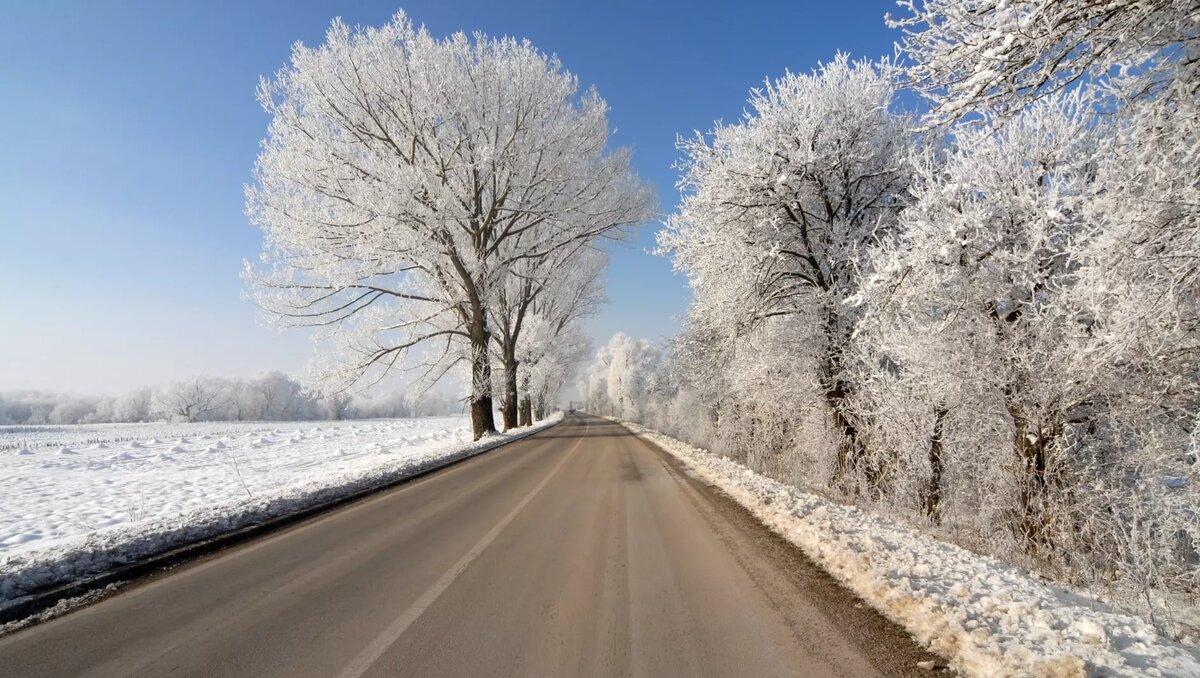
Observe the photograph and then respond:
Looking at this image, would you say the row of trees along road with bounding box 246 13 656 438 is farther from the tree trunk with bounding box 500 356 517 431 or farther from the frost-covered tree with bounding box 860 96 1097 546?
the frost-covered tree with bounding box 860 96 1097 546

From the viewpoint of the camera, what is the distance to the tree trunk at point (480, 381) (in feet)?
65.6

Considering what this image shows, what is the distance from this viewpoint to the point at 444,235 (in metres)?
19.1

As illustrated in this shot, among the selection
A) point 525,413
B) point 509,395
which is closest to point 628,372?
point 525,413

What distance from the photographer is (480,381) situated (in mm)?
20719

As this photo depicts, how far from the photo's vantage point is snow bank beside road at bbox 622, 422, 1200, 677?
8.79 feet

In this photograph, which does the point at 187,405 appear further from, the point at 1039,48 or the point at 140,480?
the point at 1039,48

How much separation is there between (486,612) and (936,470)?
9.13 metres

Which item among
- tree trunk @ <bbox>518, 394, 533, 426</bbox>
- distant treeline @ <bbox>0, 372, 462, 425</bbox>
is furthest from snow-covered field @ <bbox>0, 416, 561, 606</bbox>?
distant treeline @ <bbox>0, 372, 462, 425</bbox>

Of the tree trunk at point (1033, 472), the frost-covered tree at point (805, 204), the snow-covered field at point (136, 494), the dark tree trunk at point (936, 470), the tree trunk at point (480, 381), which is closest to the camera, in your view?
the snow-covered field at point (136, 494)

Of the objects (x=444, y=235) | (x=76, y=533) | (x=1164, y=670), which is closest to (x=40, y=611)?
(x=76, y=533)

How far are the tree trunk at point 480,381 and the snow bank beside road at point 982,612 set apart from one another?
51.8ft

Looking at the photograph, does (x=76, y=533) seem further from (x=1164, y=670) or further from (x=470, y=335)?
(x=470, y=335)

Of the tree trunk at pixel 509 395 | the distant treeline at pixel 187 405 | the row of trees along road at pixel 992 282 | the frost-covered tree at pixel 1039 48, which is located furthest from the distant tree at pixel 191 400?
the frost-covered tree at pixel 1039 48

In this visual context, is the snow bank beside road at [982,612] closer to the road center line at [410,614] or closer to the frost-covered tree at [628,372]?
the road center line at [410,614]
